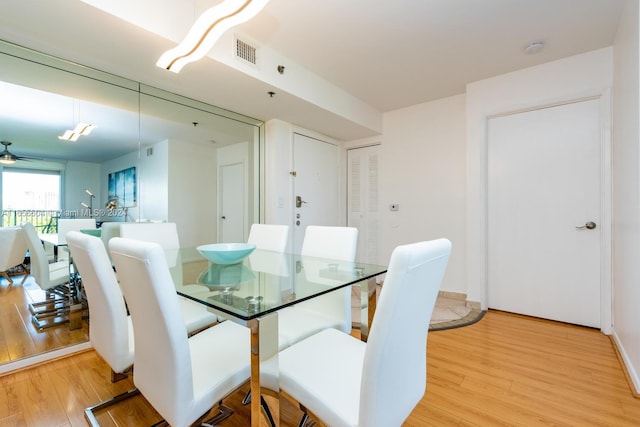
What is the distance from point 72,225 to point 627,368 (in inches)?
155

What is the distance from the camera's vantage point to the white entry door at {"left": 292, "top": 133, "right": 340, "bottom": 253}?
3.65m

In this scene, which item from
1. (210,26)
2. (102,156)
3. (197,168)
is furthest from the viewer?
(197,168)

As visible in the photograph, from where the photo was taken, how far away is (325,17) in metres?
2.06

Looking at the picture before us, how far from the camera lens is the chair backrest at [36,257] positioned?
2113 mm

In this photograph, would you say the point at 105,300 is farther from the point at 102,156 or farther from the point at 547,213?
the point at 547,213

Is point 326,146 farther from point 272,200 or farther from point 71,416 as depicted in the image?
point 71,416

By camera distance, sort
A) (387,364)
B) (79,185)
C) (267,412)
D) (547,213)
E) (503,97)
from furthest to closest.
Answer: (503,97), (547,213), (79,185), (267,412), (387,364)

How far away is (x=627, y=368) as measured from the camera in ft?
6.02

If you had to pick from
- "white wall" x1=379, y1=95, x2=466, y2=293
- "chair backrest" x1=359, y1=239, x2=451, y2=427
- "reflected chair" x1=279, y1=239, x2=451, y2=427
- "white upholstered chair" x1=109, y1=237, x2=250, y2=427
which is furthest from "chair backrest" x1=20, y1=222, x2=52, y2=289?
"white wall" x1=379, y1=95, x2=466, y2=293

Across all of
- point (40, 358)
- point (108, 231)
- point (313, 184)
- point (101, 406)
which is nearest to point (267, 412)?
point (101, 406)

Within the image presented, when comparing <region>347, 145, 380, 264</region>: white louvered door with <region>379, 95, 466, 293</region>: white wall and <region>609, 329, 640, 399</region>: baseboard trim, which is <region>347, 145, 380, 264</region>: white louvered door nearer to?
<region>379, 95, 466, 293</region>: white wall

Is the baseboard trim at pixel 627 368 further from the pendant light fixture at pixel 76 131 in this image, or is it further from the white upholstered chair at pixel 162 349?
the pendant light fixture at pixel 76 131

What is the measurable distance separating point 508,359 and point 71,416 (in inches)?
102

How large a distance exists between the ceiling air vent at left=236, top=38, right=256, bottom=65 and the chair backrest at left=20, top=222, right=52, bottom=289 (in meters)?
1.96
